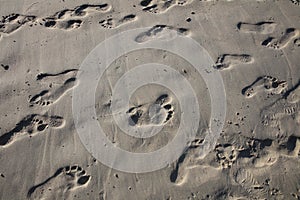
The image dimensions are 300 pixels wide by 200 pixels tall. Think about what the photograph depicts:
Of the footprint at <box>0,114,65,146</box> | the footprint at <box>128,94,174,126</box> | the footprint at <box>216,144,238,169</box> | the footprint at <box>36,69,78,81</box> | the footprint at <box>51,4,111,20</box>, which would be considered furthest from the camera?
the footprint at <box>51,4,111,20</box>

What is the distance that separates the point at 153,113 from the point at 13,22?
3.47m

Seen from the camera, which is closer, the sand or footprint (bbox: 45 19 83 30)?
the sand

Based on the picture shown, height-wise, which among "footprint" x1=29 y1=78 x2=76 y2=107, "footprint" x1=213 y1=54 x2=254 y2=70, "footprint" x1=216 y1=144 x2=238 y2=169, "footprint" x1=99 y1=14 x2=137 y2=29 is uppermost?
"footprint" x1=99 y1=14 x2=137 y2=29

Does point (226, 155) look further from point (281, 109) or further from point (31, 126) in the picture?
point (31, 126)

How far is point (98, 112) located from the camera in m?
5.89

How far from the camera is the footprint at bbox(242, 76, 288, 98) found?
6.06m

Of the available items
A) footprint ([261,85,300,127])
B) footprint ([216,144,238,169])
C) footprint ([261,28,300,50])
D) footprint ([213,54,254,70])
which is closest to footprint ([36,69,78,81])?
→ footprint ([213,54,254,70])

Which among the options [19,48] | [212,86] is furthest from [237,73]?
[19,48]

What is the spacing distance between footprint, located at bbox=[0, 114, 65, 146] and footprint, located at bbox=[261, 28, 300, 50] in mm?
4208

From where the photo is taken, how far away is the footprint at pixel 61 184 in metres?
5.33

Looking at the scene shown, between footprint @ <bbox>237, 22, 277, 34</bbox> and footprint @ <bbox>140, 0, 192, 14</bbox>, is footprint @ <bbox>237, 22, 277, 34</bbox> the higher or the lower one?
the lower one

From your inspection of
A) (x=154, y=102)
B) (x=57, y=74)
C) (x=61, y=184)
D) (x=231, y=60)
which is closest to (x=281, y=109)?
(x=231, y=60)

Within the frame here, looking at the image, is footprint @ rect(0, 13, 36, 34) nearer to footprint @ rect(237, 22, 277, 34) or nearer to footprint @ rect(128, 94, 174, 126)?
footprint @ rect(128, 94, 174, 126)

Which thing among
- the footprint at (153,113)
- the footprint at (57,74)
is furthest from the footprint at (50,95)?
the footprint at (153,113)
